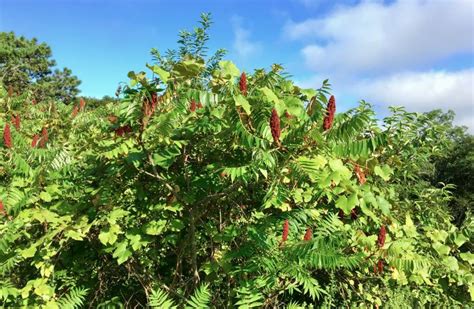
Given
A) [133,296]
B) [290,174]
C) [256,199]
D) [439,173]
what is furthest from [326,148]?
[439,173]

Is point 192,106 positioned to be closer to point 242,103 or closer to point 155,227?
point 242,103

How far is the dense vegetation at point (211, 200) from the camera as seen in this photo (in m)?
2.73

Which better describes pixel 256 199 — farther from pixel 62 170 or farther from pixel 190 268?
pixel 62 170

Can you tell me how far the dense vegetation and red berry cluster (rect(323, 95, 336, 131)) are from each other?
0.04ft

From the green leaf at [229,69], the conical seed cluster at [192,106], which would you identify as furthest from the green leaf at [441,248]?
the conical seed cluster at [192,106]

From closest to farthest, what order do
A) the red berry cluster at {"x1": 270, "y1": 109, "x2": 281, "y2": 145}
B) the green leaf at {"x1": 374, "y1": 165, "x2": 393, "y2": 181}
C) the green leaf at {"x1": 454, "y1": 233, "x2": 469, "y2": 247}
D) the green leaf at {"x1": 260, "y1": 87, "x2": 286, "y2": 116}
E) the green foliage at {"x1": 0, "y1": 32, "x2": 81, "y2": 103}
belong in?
the red berry cluster at {"x1": 270, "y1": 109, "x2": 281, "y2": 145}
the green leaf at {"x1": 260, "y1": 87, "x2": 286, "y2": 116}
the green leaf at {"x1": 374, "y1": 165, "x2": 393, "y2": 181}
the green leaf at {"x1": 454, "y1": 233, "x2": 469, "y2": 247}
the green foliage at {"x1": 0, "y1": 32, "x2": 81, "y2": 103}

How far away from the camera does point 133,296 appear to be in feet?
12.8

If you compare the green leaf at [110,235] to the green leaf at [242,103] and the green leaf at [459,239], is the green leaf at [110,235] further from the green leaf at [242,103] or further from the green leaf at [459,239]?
the green leaf at [459,239]

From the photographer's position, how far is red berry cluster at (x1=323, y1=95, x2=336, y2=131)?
2477 millimetres

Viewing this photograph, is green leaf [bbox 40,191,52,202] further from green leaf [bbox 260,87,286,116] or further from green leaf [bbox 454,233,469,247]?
green leaf [bbox 454,233,469,247]

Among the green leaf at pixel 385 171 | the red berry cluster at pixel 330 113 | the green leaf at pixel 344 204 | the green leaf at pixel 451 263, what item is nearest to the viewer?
the red berry cluster at pixel 330 113

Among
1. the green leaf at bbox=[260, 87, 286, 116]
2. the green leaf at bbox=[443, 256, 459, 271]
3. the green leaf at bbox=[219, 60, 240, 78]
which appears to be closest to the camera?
the green leaf at bbox=[260, 87, 286, 116]

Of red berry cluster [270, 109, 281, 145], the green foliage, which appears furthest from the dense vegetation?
the green foliage

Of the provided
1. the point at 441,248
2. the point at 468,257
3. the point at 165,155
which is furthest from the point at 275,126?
the point at 468,257
